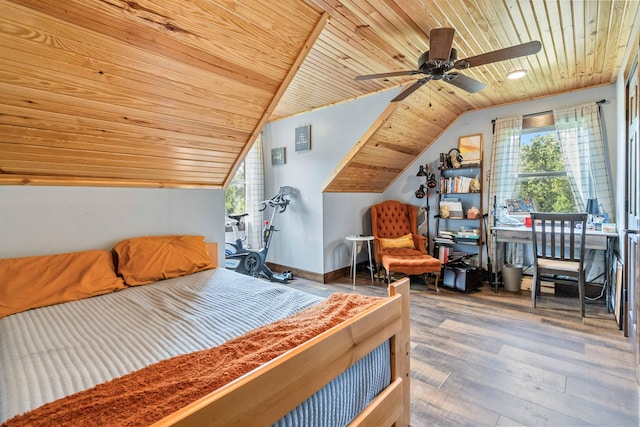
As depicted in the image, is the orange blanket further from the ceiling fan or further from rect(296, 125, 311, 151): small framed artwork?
rect(296, 125, 311, 151): small framed artwork

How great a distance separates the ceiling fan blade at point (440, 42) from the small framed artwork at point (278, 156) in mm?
3027

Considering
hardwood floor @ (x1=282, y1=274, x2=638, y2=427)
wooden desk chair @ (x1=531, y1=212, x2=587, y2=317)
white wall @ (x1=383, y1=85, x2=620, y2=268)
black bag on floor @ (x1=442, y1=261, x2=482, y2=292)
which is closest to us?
hardwood floor @ (x1=282, y1=274, x2=638, y2=427)

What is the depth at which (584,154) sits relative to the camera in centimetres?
360

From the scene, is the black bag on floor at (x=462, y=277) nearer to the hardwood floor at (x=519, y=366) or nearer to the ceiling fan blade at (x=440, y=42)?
the hardwood floor at (x=519, y=366)

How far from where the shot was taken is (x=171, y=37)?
1.78 m

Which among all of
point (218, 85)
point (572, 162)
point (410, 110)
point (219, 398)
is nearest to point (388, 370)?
point (219, 398)

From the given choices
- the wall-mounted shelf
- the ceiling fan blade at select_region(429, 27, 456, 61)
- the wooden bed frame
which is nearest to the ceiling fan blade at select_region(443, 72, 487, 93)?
the ceiling fan blade at select_region(429, 27, 456, 61)

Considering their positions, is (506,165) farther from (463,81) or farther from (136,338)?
(136,338)

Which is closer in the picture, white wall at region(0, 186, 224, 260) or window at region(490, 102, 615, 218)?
Answer: white wall at region(0, 186, 224, 260)

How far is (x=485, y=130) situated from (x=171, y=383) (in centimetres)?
477

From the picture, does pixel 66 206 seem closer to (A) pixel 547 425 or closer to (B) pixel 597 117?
(A) pixel 547 425

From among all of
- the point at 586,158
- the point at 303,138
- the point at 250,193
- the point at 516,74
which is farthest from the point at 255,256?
the point at 586,158

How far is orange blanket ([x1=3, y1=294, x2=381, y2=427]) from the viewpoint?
31.9 inches

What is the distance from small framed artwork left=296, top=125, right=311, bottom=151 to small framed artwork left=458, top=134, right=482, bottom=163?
2.29 m
